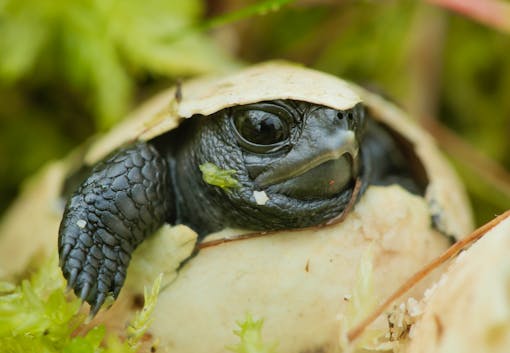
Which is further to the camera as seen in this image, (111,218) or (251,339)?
→ (111,218)

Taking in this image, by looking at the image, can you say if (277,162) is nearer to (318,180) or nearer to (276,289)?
(318,180)

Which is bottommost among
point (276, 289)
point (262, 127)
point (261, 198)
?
point (276, 289)

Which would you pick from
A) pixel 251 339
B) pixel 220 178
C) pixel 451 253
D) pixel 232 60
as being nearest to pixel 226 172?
pixel 220 178

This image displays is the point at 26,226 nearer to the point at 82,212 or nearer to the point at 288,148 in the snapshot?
the point at 82,212

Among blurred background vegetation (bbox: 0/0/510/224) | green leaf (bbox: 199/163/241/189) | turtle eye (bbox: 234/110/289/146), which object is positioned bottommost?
blurred background vegetation (bbox: 0/0/510/224)

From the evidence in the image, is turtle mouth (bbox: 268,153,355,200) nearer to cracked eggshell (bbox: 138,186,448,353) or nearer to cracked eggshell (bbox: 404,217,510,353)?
cracked eggshell (bbox: 138,186,448,353)

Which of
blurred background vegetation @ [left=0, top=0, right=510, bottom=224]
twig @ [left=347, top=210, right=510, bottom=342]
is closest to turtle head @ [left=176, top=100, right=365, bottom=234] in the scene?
twig @ [left=347, top=210, right=510, bottom=342]

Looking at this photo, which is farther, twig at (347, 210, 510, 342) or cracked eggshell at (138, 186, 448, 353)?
cracked eggshell at (138, 186, 448, 353)
